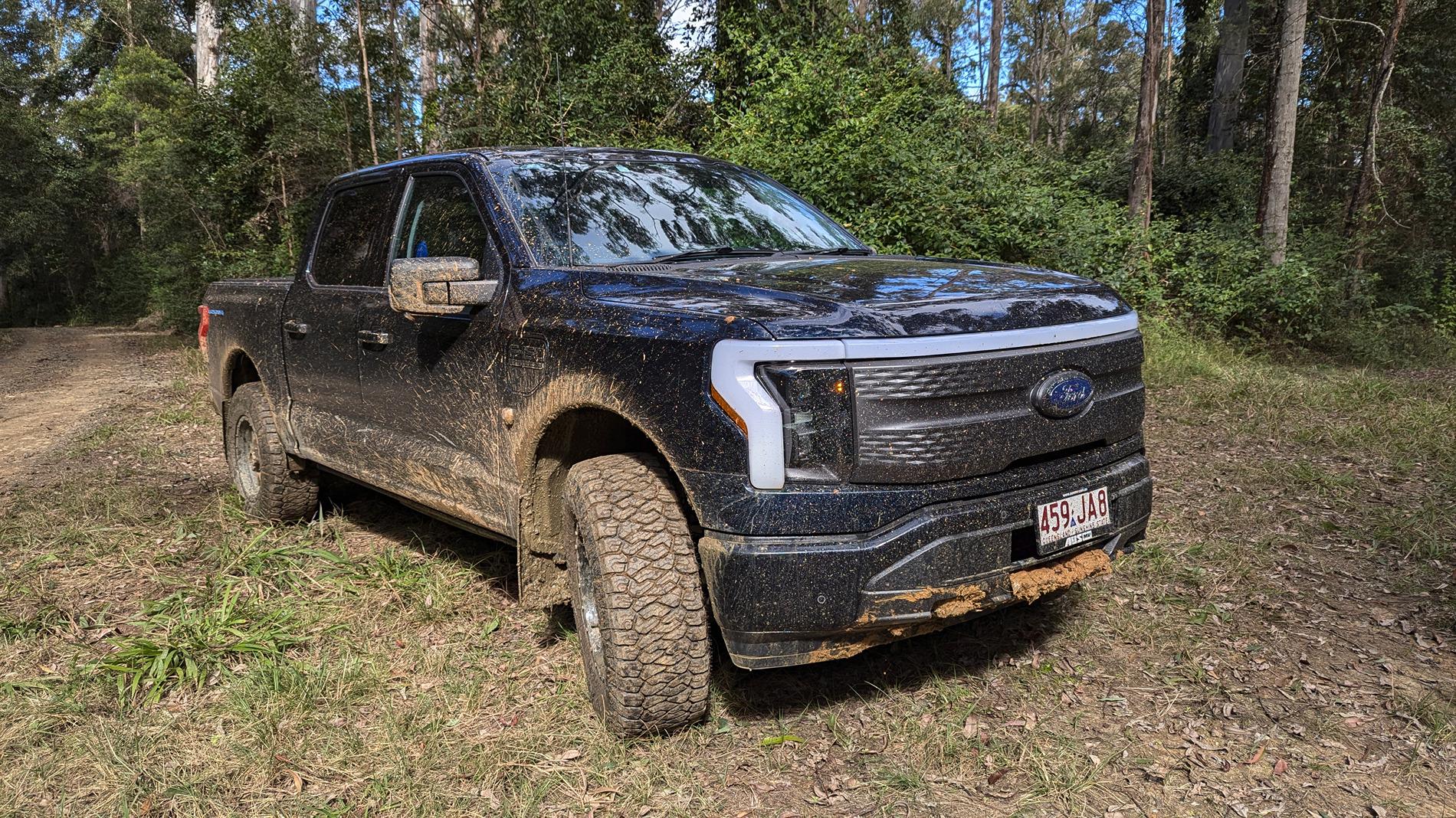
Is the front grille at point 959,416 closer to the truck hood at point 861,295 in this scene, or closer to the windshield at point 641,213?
the truck hood at point 861,295

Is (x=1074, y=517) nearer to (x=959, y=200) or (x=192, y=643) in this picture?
(x=192, y=643)

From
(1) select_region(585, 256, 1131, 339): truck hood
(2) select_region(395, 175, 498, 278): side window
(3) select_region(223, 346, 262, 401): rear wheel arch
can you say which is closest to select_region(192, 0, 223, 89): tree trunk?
(3) select_region(223, 346, 262, 401): rear wheel arch

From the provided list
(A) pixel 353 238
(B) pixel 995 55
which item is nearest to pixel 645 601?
(A) pixel 353 238

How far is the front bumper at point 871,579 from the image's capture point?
241 cm

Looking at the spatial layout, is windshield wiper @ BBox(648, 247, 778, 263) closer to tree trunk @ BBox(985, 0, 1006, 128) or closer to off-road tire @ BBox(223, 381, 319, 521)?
off-road tire @ BBox(223, 381, 319, 521)

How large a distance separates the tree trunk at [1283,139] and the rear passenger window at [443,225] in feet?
38.7

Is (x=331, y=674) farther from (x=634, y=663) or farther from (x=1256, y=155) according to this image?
(x=1256, y=155)

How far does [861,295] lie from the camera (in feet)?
8.64

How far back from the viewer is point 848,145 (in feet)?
32.3

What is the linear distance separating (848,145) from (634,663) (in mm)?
8147

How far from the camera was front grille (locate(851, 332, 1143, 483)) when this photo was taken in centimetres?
241

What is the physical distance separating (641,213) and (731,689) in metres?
1.77

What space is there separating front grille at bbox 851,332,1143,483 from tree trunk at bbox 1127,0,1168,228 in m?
10.7

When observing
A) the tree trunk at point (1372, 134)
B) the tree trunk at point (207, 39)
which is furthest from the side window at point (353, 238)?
the tree trunk at point (207, 39)
